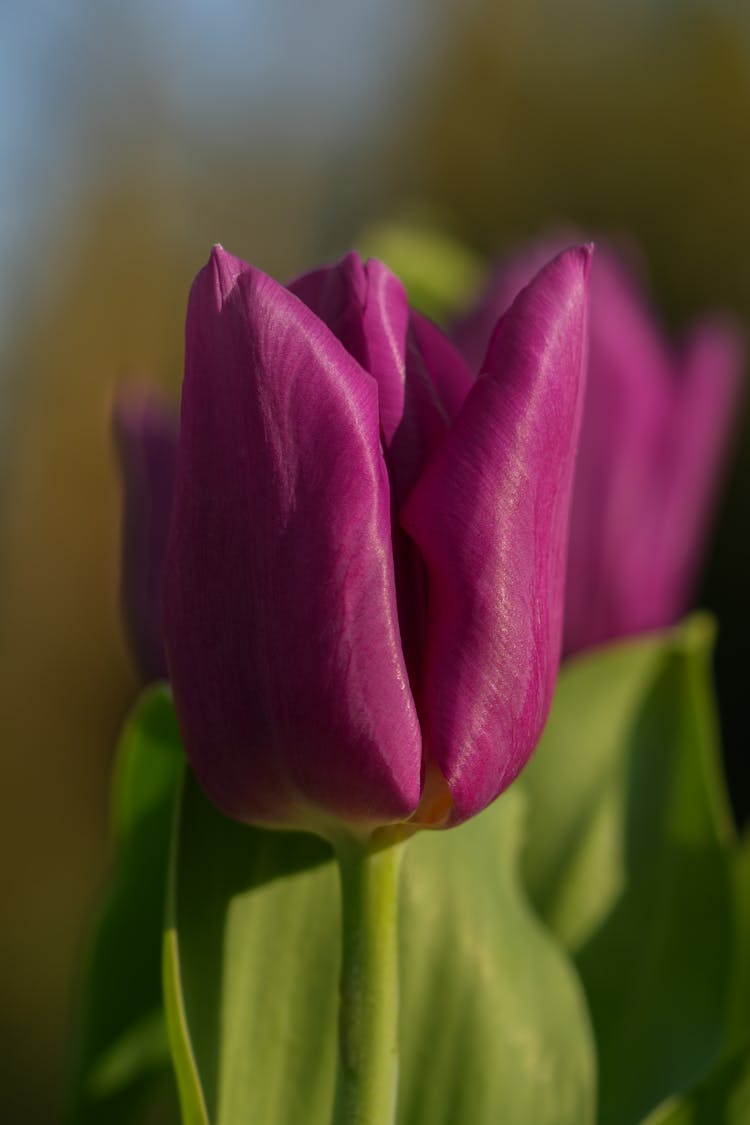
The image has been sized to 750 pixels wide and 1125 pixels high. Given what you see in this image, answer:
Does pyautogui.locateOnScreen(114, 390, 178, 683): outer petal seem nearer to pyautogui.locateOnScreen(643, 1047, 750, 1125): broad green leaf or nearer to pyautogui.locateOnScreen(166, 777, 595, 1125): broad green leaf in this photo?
pyautogui.locateOnScreen(166, 777, 595, 1125): broad green leaf

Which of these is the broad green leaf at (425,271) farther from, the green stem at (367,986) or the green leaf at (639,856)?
the green stem at (367,986)

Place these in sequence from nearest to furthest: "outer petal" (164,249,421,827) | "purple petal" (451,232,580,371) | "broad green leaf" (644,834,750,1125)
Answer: "outer petal" (164,249,421,827), "broad green leaf" (644,834,750,1125), "purple petal" (451,232,580,371)

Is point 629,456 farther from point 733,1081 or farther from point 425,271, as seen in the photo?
point 733,1081

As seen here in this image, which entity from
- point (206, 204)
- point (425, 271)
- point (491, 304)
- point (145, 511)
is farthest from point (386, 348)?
point (206, 204)

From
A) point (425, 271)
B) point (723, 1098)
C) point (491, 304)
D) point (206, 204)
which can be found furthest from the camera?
point (206, 204)

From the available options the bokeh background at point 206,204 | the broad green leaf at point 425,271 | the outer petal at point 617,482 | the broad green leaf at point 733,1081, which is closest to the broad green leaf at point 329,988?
the broad green leaf at point 733,1081

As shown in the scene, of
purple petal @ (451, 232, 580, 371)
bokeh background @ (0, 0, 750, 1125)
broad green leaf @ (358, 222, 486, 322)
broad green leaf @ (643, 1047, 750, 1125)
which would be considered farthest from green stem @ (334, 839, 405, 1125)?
bokeh background @ (0, 0, 750, 1125)
